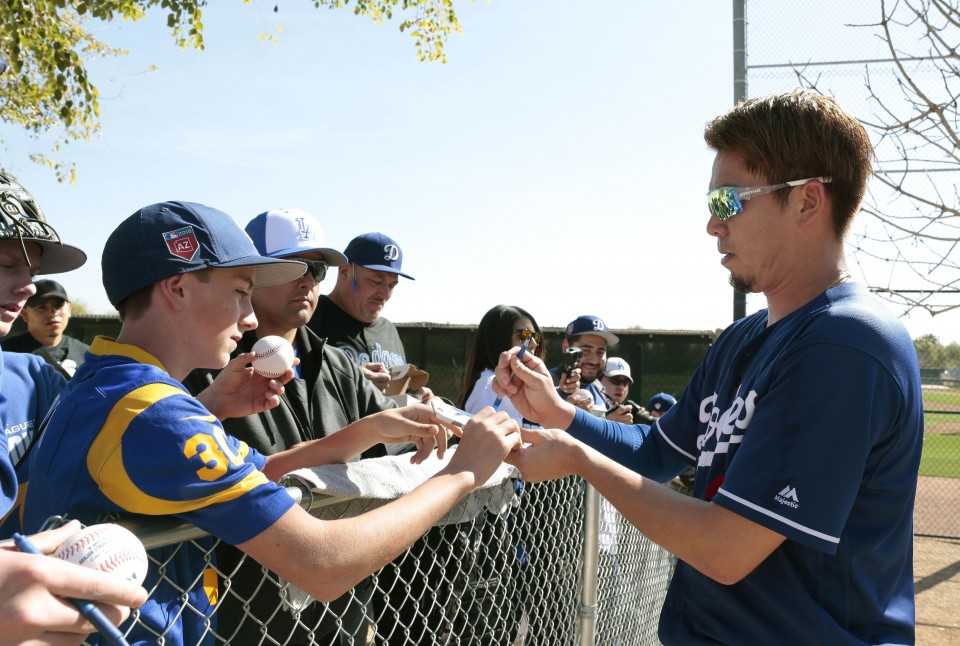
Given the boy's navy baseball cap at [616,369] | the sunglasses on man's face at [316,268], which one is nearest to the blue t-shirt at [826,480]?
the sunglasses on man's face at [316,268]

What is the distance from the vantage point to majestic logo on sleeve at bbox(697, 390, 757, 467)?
6.44 feet

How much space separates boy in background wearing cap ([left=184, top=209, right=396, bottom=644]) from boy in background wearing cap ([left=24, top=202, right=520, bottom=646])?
1.87 feet

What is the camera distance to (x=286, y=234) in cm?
318

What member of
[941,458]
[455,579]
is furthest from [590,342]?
[941,458]

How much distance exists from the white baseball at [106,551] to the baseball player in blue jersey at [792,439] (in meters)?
1.24

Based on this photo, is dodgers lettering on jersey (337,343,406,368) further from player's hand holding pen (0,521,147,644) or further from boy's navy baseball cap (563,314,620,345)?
player's hand holding pen (0,521,147,644)

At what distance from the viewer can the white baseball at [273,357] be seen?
2.24 meters

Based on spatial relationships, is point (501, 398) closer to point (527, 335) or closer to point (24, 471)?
point (527, 335)

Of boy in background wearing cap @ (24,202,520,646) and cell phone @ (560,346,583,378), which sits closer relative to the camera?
boy in background wearing cap @ (24,202,520,646)

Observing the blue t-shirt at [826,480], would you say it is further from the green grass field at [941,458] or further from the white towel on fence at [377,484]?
the green grass field at [941,458]

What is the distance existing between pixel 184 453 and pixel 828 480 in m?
1.38

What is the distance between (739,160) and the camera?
2.16 metres

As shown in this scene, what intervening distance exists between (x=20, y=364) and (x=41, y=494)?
5.72 feet

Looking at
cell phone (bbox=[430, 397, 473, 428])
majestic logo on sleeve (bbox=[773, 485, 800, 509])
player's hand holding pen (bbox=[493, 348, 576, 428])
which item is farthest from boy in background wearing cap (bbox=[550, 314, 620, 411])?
majestic logo on sleeve (bbox=[773, 485, 800, 509])
